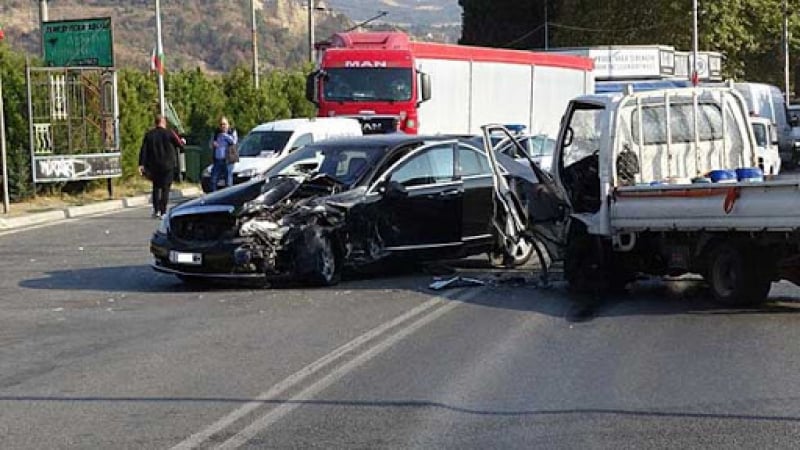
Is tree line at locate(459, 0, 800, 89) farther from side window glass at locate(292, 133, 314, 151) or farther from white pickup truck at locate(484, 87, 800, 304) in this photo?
white pickup truck at locate(484, 87, 800, 304)

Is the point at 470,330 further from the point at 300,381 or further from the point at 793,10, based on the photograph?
the point at 793,10

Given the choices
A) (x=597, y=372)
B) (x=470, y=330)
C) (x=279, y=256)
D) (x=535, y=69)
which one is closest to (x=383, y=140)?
(x=279, y=256)

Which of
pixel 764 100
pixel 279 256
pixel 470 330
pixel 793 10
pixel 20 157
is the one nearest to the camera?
pixel 470 330

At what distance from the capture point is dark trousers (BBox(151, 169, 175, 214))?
23641 millimetres

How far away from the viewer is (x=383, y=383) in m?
9.37

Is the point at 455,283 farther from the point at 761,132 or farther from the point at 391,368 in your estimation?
the point at 761,132

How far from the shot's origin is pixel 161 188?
2388 centimetres

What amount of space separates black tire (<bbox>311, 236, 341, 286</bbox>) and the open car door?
1.92 meters

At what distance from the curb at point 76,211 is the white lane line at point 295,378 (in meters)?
12.4

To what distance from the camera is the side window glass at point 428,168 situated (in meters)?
15.6

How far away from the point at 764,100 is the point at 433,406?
29671 mm

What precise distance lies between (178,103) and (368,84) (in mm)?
11160

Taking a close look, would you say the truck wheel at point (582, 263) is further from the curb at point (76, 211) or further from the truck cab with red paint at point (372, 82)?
the truck cab with red paint at point (372, 82)

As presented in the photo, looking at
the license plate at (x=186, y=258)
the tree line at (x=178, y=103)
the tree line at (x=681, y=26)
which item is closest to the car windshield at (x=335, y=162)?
the license plate at (x=186, y=258)
